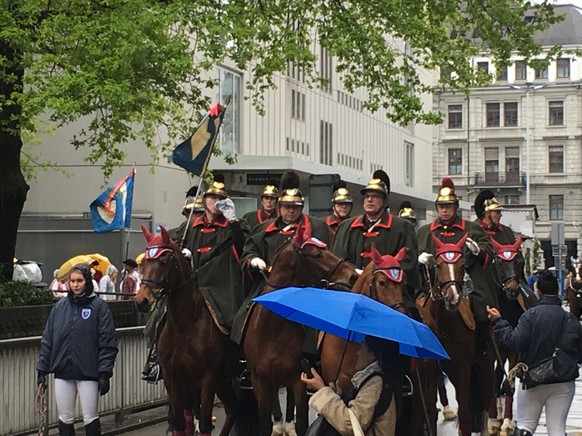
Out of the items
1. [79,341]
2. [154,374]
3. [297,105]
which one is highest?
[297,105]

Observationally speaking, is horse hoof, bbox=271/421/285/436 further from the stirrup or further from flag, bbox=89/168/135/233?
flag, bbox=89/168/135/233

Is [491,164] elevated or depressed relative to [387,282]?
elevated

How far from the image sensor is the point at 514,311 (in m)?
16.5

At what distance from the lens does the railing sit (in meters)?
104

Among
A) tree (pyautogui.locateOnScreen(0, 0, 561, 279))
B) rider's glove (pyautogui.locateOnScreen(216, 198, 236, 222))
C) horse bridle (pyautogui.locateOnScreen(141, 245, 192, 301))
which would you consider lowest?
horse bridle (pyautogui.locateOnScreen(141, 245, 192, 301))

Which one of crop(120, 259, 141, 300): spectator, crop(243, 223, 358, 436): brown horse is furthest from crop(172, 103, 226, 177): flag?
crop(120, 259, 141, 300): spectator

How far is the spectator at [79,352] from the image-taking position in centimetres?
1230

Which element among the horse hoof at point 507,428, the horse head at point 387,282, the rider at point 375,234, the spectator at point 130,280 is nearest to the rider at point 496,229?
the horse hoof at point 507,428

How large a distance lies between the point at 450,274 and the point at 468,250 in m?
1.51

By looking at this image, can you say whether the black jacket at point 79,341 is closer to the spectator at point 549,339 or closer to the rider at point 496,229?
the spectator at point 549,339

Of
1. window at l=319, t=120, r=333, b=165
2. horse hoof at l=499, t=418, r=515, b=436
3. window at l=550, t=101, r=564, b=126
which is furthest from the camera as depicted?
window at l=550, t=101, r=564, b=126

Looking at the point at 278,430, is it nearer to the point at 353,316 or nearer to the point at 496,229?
the point at 496,229

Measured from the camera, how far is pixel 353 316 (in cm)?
744

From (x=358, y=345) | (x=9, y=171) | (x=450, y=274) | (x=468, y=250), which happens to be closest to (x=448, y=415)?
(x=468, y=250)
